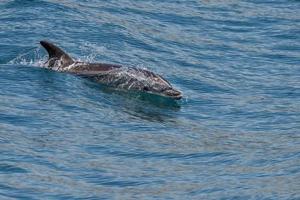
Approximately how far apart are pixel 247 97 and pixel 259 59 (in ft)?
12.7

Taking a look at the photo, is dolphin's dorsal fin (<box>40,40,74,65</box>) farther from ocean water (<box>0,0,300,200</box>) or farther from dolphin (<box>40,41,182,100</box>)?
ocean water (<box>0,0,300,200</box>)

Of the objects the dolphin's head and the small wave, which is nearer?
the dolphin's head

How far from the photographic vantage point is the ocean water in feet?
56.9

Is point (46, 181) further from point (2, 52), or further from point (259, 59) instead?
point (259, 59)

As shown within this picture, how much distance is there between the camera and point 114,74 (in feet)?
73.9

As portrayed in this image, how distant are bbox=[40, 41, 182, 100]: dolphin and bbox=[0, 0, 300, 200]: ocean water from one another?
193mm

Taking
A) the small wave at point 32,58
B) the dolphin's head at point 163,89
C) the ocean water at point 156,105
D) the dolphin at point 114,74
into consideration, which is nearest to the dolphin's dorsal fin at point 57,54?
the dolphin at point 114,74

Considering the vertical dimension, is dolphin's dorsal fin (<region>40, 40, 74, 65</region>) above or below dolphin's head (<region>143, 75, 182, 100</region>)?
above

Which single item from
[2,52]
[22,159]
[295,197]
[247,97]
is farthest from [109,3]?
[295,197]

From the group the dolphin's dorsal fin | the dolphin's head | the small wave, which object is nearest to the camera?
the dolphin's head

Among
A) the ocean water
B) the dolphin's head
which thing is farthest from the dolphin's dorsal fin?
the dolphin's head

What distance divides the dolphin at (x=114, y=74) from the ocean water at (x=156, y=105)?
193 mm

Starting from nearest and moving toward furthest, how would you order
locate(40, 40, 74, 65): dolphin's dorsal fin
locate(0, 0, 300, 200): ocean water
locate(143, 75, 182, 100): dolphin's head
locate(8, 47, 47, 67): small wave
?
locate(0, 0, 300, 200): ocean water → locate(143, 75, 182, 100): dolphin's head → locate(40, 40, 74, 65): dolphin's dorsal fin → locate(8, 47, 47, 67): small wave

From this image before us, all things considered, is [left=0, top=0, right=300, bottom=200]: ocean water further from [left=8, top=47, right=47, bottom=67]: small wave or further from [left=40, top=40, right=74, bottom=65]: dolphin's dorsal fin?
[left=40, top=40, right=74, bottom=65]: dolphin's dorsal fin
